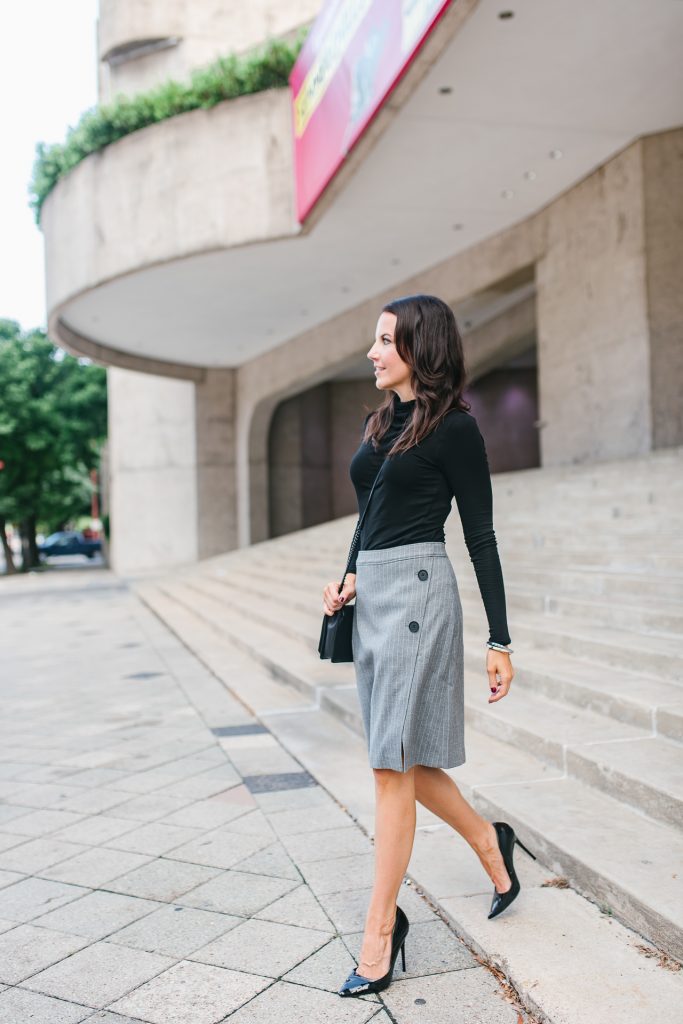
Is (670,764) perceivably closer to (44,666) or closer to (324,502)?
(44,666)

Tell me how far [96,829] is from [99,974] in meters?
1.24

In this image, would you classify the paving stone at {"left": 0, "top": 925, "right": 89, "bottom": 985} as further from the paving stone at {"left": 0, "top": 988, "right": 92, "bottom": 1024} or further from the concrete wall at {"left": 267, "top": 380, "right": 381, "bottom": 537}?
the concrete wall at {"left": 267, "top": 380, "right": 381, "bottom": 537}

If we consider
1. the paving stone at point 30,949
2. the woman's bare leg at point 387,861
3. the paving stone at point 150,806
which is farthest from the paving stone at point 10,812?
the woman's bare leg at point 387,861

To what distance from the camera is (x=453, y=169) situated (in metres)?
11.4

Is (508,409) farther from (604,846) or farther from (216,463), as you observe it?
(604,846)

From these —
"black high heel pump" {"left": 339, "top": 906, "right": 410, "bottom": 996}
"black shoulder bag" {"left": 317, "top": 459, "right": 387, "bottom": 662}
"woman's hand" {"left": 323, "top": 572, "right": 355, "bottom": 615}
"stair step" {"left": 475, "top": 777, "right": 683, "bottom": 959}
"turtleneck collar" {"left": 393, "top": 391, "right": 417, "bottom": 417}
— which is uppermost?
"turtleneck collar" {"left": 393, "top": 391, "right": 417, "bottom": 417}

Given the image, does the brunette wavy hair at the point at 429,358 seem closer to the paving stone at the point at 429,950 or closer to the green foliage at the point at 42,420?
the paving stone at the point at 429,950

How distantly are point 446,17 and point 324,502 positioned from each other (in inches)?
727

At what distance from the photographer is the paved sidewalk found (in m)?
2.16

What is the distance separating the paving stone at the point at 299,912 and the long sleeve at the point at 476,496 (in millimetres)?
1088

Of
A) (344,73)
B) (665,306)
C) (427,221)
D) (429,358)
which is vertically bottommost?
(429,358)

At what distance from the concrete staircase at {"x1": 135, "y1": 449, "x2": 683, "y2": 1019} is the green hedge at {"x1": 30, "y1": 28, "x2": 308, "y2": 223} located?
25.9ft

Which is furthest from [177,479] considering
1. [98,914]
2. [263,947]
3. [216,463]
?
[263,947]

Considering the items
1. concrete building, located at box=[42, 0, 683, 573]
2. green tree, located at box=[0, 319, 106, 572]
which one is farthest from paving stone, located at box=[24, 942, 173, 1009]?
green tree, located at box=[0, 319, 106, 572]
